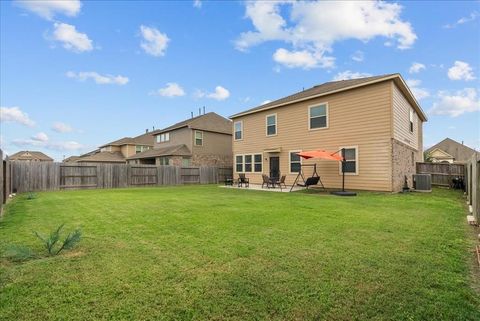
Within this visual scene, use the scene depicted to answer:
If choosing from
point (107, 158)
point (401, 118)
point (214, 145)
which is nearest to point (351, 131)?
point (401, 118)

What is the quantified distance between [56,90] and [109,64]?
3.80m

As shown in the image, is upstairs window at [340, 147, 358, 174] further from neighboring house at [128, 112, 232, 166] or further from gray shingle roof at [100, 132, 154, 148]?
gray shingle roof at [100, 132, 154, 148]

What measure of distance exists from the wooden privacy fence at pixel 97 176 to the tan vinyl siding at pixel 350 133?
7.86m

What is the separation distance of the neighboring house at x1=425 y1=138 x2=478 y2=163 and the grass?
40.8 m

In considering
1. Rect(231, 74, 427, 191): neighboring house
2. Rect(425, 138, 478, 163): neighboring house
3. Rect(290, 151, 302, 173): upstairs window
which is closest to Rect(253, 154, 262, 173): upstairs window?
Rect(231, 74, 427, 191): neighboring house

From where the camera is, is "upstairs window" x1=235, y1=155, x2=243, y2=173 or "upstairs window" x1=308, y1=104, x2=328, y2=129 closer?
"upstairs window" x1=308, y1=104, x2=328, y2=129

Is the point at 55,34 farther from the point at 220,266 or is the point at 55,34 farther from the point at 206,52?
the point at 220,266

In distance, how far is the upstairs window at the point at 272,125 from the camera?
57.3 feet

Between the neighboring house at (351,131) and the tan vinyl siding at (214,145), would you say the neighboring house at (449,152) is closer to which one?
the neighboring house at (351,131)

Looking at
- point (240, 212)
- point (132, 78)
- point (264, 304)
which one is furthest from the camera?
point (132, 78)

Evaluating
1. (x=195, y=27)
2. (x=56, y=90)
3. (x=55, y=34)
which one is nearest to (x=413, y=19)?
(x=195, y=27)

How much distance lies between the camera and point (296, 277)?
2959mm

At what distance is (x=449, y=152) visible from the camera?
40812 millimetres

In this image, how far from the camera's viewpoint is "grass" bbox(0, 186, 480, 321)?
2312 mm
